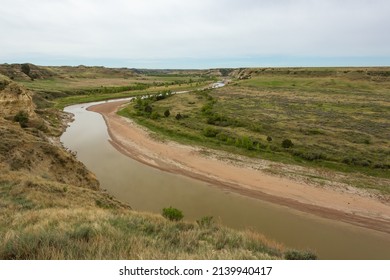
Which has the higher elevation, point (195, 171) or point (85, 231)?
point (85, 231)

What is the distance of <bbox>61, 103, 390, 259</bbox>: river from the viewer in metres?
13.2

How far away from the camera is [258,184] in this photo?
1945 centimetres

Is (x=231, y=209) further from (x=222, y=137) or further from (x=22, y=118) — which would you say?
(x=22, y=118)

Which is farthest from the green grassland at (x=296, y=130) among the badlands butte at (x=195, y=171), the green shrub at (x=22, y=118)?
the green shrub at (x=22, y=118)

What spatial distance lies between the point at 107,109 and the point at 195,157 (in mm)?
32249

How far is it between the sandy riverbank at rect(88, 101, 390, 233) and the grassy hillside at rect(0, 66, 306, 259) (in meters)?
8.07

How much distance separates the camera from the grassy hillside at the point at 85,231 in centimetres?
566

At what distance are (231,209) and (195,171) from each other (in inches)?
237

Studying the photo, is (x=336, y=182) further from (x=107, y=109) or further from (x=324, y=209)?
(x=107, y=109)

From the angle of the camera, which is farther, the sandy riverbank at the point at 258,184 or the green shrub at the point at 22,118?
the green shrub at the point at 22,118

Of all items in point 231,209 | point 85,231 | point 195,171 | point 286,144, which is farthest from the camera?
point 286,144

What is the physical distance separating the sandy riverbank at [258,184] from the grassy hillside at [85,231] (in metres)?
8.07

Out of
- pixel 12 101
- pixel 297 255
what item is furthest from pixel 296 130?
pixel 12 101

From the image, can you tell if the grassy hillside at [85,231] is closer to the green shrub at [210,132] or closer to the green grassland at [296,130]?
the green grassland at [296,130]
